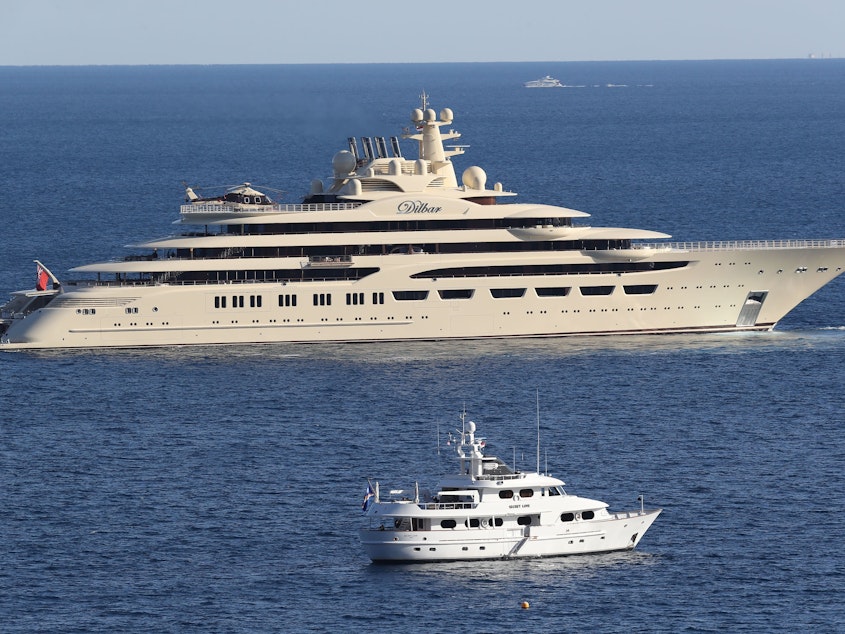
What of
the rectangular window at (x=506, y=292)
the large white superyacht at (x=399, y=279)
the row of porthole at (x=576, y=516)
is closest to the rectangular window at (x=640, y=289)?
the large white superyacht at (x=399, y=279)

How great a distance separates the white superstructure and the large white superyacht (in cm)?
3245

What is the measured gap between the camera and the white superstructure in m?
56.8

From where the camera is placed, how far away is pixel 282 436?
235ft

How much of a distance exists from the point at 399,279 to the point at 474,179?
6.92 m

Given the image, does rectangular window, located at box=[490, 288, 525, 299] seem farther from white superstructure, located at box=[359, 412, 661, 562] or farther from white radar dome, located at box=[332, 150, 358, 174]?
white superstructure, located at box=[359, 412, 661, 562]

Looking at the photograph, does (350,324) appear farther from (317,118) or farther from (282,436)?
(317,118)

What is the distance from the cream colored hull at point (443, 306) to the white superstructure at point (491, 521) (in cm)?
3236

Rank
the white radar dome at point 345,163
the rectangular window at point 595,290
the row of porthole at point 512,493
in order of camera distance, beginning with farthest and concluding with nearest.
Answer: the white radar dome at point 345,163 → the rectangular window at point 595,290 → the row of porthole at point 512,493

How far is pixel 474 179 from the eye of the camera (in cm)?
9406

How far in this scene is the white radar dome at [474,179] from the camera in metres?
93.9

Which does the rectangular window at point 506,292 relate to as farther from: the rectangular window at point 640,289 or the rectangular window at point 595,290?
the rectangular window at point 640,289

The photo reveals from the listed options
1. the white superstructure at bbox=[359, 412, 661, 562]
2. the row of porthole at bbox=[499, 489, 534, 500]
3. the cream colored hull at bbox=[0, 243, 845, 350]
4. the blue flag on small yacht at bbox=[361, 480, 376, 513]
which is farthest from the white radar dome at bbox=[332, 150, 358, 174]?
the row of porthole at bbox=[499, 489, 534, 500]

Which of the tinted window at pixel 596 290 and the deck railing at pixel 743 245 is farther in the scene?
the deck railing at pixel 743 245

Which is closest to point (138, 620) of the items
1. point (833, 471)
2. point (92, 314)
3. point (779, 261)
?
point (833, 471)
